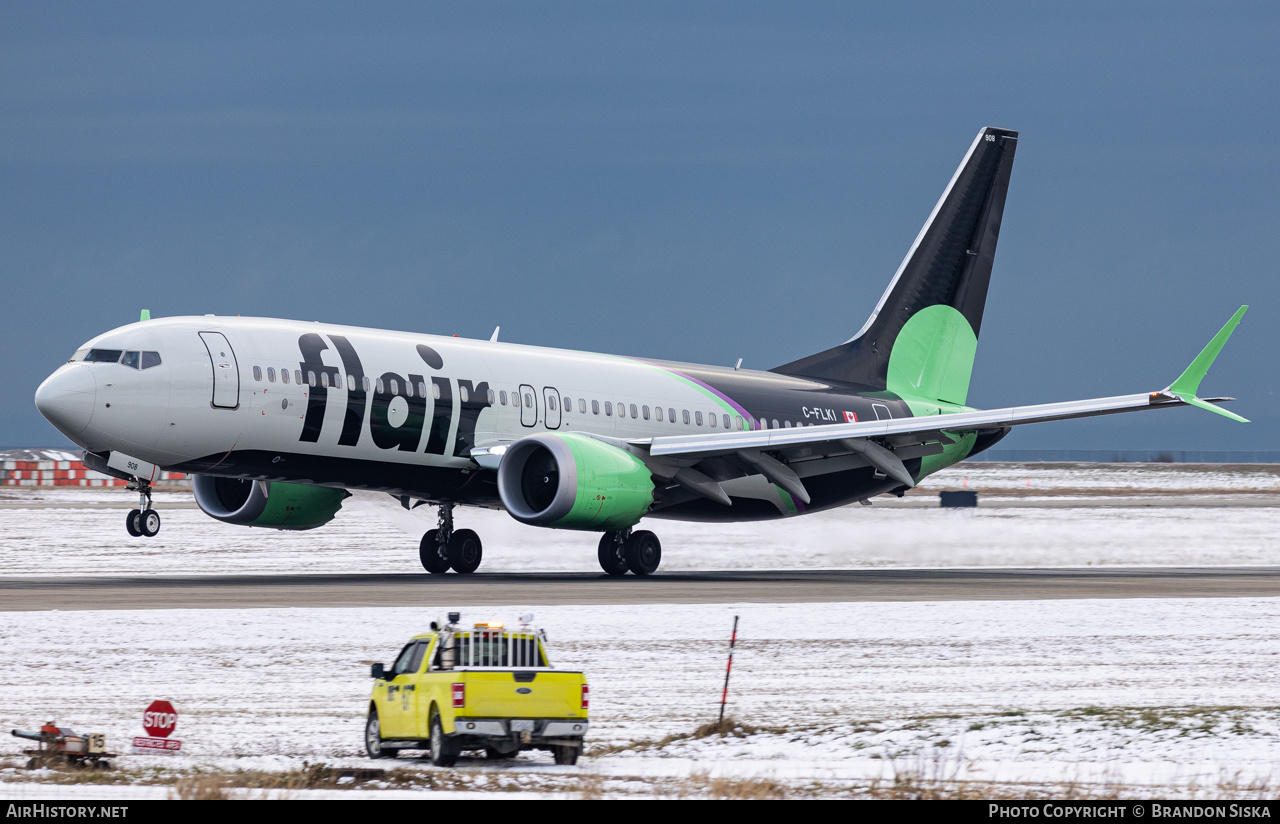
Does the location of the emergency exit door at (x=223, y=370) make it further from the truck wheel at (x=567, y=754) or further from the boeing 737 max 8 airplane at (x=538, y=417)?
the truck wheel at (x=567, y=754)

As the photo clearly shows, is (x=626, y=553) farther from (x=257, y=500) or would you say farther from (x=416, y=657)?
(x=416, y=657)

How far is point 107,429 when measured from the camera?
28422mm

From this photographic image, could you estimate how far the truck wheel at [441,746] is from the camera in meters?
13.3

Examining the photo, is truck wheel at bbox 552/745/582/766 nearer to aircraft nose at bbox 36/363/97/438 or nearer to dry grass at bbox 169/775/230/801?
dry grass at bbox 169/775/230/801

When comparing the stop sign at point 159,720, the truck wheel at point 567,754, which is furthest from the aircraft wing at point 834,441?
the stop sign at point 159,720

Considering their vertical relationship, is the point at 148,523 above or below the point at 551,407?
below

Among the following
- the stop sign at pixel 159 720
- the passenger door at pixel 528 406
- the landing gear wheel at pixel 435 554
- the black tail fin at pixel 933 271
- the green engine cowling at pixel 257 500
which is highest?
the black tail fin at pixel 933 271

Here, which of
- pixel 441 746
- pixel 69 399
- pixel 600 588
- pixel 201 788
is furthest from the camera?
pixel 600 588

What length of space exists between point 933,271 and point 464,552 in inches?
582

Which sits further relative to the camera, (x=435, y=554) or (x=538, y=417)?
(x=435, y=554)

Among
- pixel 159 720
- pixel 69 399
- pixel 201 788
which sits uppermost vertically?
pixel 69 399

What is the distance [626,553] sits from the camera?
34.0m

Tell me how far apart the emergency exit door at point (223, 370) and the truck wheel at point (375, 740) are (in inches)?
631

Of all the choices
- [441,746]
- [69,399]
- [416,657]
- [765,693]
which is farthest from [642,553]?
[441,746]
